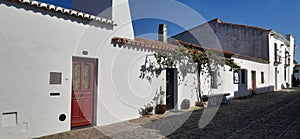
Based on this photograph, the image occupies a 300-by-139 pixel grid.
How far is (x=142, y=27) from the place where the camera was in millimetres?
9500

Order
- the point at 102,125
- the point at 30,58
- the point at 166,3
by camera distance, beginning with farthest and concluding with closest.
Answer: the point at 166,3 < the point at 102,125 < the point at 30,58

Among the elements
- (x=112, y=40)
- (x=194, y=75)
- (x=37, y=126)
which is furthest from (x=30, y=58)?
(x=194, y=75)

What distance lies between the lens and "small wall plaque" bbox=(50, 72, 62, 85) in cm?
576

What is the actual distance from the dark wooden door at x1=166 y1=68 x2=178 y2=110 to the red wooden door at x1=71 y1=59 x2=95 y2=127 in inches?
170

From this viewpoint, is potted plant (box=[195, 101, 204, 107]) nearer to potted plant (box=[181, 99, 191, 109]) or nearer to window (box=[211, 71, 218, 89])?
potted plant (box=[181, 99, 191, 109])

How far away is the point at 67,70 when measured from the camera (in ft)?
19.9

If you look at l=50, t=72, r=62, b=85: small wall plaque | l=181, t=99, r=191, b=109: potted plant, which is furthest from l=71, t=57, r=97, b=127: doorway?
l=181, t=99, r=191, b=109: potted plant

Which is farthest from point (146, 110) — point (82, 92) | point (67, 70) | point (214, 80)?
point (214, 80)

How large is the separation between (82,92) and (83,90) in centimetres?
7

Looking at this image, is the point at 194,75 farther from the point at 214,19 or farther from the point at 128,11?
the point at 214,19

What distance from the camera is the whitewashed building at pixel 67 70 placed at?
16.7ft

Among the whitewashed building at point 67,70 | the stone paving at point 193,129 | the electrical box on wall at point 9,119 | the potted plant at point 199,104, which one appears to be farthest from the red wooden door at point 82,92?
the potted plant at point 199,104

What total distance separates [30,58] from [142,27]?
519 centimetres

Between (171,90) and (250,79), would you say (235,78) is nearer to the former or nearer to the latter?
(250,79)
